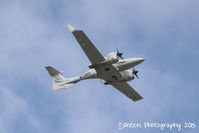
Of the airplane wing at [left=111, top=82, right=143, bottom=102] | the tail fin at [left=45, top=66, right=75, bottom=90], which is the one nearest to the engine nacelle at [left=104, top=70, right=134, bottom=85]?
the airplane wing at [left=111, top=82, right=143, bottom=102]

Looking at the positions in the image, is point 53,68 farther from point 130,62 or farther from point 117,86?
point 130,62

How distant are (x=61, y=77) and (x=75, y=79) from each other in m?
5.72

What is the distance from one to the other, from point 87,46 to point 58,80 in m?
18.0

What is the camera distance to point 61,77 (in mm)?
97562

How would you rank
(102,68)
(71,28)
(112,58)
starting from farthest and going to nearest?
(102,68), (112,58), (71,28)

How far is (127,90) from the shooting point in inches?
3775

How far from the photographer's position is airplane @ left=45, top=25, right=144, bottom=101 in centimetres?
8128

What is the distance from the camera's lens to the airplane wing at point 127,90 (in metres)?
94.4

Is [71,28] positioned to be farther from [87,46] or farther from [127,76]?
[127,76]

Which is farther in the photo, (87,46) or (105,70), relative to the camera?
(105,70)

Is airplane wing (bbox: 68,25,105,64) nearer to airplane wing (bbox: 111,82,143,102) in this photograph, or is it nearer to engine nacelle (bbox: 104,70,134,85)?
engine nacelle (bbox: 104,70,134,85)

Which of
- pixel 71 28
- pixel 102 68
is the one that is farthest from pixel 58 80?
pixel 71 28

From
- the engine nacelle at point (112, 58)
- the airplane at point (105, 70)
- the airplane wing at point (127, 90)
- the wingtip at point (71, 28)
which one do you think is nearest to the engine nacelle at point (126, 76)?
the airplane at point (105, 70)

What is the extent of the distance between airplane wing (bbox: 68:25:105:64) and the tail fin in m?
11.9
